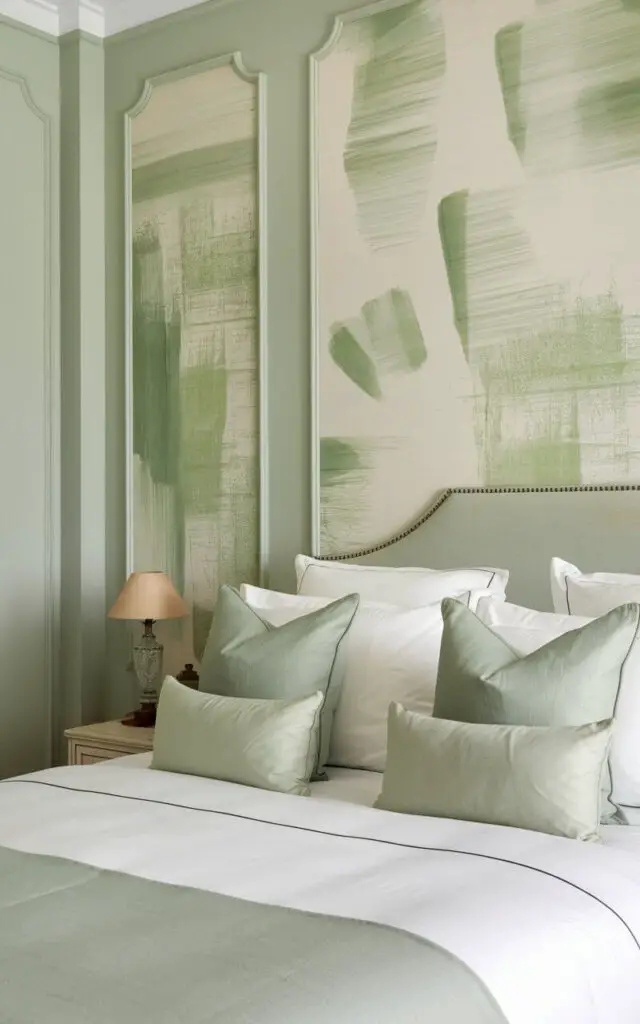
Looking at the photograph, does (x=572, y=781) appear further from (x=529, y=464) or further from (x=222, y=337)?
(x=222, y=337)

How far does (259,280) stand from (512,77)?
1.00 metres

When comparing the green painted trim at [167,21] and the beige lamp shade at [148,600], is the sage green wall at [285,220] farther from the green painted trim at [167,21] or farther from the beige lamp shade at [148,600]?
the beige lamp shade at [148,600]

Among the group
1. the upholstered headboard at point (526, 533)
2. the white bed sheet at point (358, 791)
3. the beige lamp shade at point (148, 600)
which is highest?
the upholstered headboard at point (526, 533)

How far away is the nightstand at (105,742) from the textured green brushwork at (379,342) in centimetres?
124

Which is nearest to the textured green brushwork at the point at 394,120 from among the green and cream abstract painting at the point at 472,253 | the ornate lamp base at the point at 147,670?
the green and cream abstract painting at the point at 472,253

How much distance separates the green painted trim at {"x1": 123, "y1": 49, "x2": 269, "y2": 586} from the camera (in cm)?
362

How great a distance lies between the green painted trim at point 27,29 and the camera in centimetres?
387

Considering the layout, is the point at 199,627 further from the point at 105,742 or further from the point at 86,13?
the point at 86,13

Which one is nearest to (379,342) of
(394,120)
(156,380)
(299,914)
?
(394,120)

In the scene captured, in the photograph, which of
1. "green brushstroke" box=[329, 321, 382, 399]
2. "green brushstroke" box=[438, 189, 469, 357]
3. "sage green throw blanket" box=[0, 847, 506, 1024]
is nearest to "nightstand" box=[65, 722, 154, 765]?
"green brushstroke" box=[329, 321, 382, 399]

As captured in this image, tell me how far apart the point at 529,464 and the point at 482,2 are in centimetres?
129

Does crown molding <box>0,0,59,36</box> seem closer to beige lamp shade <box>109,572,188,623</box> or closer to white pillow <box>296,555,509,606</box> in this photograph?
beige lamp shade <box>109,572,188,623</box>

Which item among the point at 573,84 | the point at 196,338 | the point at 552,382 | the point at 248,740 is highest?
the point at 573,84

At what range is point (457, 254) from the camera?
10.5ft
